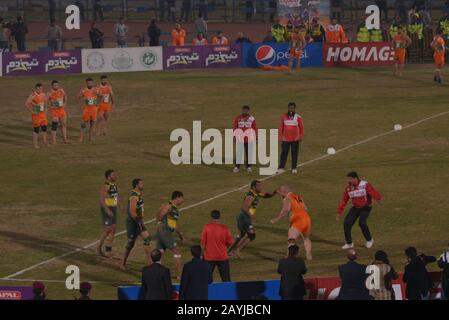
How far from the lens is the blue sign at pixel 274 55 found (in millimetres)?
59969

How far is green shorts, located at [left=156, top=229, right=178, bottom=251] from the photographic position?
26.7 metres

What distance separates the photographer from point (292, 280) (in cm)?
2231

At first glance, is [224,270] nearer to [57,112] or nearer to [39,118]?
[39,118]

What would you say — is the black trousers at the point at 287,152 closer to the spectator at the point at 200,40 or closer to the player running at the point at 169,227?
the player running at the point at 169,227

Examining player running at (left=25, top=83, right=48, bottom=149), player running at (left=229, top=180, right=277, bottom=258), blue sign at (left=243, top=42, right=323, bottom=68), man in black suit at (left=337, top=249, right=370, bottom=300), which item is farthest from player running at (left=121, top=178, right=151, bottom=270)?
blue sign at (left=243, top=42, right=323, bottom=68)

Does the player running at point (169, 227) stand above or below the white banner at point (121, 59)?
below

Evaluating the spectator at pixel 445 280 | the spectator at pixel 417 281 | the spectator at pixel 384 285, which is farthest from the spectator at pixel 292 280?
the spectator at pixel 445 280

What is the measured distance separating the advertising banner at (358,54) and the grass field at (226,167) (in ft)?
4.42

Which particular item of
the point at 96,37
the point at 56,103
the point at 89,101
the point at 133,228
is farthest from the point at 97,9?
the point at 133,228

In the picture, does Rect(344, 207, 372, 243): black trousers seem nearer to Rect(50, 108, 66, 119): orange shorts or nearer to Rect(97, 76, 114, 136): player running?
Rect(97, 76, 114, 136): player running

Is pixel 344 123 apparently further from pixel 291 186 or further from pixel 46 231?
pixel 46 231

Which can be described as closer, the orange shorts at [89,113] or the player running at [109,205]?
the player running at [109,205]

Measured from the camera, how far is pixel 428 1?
251 feet

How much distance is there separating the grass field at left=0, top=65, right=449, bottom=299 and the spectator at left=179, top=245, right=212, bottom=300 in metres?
4.12
